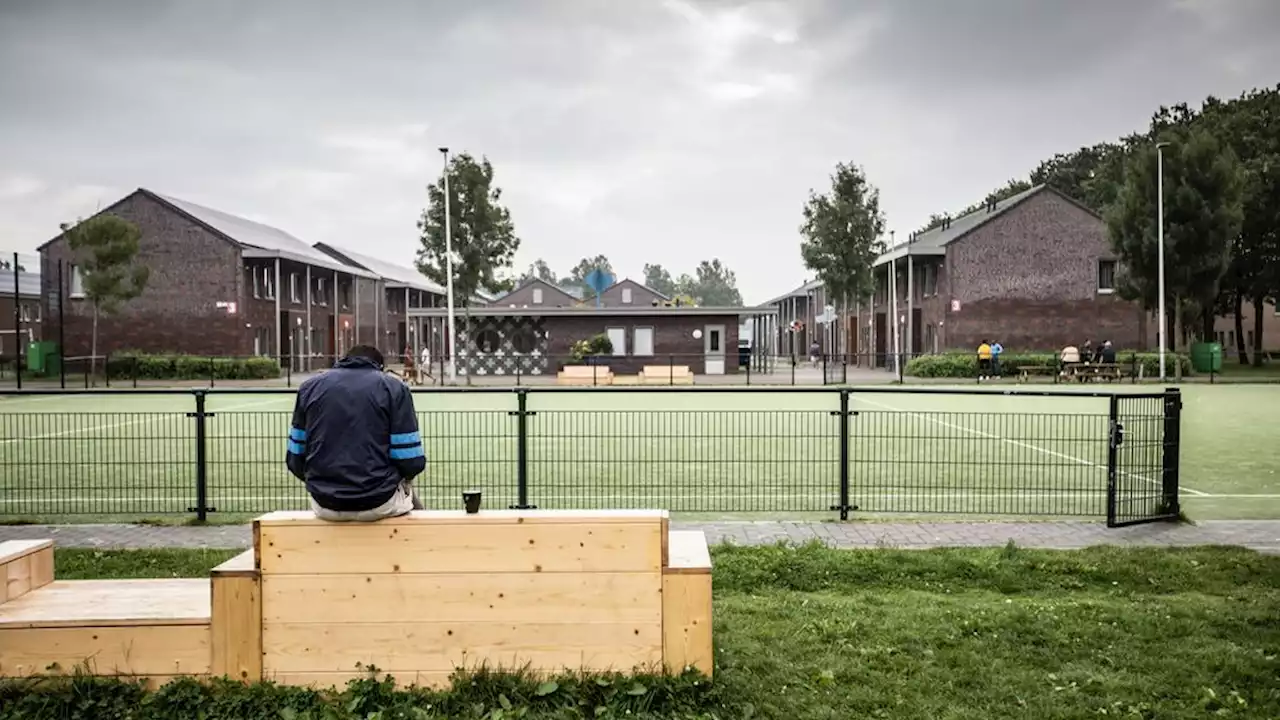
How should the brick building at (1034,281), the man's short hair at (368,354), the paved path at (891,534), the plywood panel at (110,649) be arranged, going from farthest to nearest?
the brick building at (1034,281)
the paved path at (891,534)
the man's short hair at (368,354)
the plywood panel at (110,649)

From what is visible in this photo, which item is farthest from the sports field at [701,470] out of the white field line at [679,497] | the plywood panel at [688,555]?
the plywood panel at [688,555]

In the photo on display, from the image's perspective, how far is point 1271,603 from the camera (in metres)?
6.09

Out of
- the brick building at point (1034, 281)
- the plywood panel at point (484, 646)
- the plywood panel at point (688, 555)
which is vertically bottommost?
the plywood panel at point (484, 646)

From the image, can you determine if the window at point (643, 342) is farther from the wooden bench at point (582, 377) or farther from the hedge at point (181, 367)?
the hedge at point (181, 367)

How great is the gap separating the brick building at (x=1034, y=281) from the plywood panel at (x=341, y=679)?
164 feet

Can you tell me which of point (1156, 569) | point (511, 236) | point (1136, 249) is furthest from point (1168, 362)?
point (1156, 569)

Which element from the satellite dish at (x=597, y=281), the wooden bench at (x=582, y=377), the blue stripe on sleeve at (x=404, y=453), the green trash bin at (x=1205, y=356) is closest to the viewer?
the blue stripe on sleeve at (x=404, y=453)

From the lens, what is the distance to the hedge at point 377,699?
434cm

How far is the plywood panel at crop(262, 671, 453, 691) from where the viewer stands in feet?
15.0

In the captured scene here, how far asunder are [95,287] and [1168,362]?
148ft

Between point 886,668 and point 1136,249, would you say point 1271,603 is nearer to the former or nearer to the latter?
point 886,668

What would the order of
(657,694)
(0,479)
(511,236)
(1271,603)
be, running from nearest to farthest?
(657,694), (1271,603), (0,479), (511,236)

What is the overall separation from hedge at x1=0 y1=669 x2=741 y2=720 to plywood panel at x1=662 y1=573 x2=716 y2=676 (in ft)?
0.27

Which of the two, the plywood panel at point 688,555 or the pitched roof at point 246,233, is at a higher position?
the pitched roof at point 246,233
